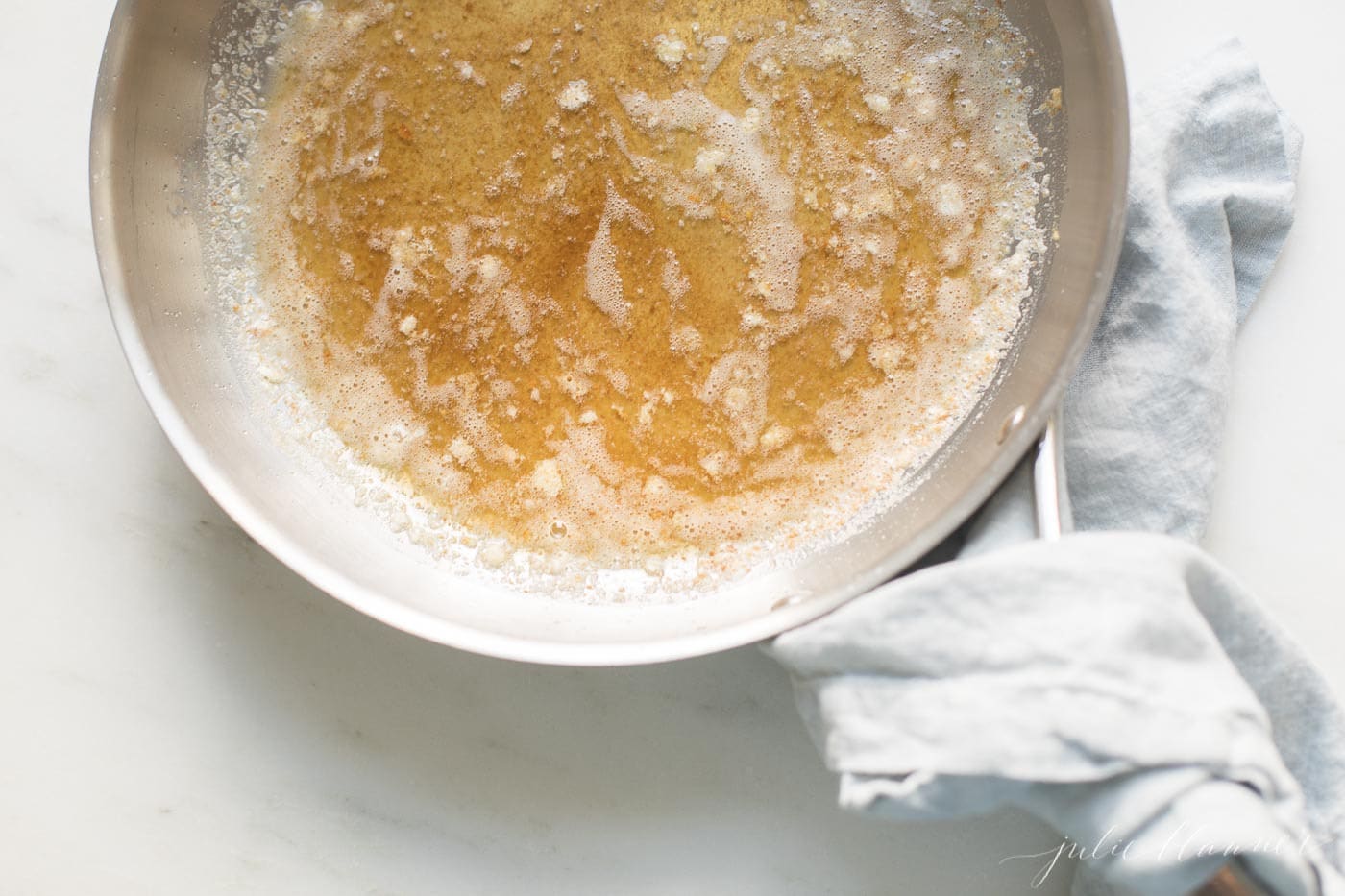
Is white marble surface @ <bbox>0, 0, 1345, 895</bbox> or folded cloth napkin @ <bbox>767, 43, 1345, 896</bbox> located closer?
folded cloth napkin @ <bbox>767, 43, 1345, 896</bbox>

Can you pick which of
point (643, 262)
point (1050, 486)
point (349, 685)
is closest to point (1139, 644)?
point (1050, 486)

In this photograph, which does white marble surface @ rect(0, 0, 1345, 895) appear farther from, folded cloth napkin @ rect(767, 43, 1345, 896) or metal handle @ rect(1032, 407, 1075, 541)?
metal handle @ rect(1032, 407, 1075, 541)

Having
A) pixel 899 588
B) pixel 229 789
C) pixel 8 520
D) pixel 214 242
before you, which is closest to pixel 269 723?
pixel 229 789

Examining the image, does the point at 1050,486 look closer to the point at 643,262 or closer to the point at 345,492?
the point at 643,262

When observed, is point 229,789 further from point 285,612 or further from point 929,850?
point 929,850

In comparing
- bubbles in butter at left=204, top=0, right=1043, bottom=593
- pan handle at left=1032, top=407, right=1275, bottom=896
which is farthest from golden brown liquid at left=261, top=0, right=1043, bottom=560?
pan handle at left=1032, top=407, right=1275, bottom=896

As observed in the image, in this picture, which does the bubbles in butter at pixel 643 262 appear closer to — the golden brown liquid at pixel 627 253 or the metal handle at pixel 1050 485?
the golden brown liquid at pixel 627 253
